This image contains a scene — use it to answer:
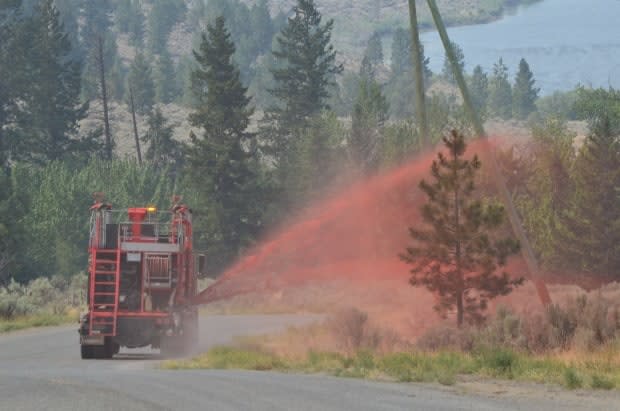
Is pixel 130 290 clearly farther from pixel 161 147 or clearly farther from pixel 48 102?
pixel 48 102

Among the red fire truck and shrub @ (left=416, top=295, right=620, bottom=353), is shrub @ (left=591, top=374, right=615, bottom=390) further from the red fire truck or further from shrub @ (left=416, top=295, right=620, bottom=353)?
the red fire truck

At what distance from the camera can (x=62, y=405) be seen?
16000 millimetres

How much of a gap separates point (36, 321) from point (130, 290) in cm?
1676

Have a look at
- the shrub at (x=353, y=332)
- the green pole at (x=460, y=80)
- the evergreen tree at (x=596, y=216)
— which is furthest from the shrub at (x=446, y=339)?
the evergreen tree at (x=596, y=216)

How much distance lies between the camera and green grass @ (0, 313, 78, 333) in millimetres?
43812

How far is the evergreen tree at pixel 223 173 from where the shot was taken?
86.9m

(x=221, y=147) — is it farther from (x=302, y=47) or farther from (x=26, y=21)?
(x=26, y=21)

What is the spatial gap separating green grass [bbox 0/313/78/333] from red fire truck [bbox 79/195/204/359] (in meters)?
13.3

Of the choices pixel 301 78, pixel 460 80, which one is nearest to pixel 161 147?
pixel 301 78

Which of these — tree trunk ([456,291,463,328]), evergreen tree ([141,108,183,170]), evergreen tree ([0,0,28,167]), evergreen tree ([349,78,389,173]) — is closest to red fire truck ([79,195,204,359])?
tree trunk ([456,291,463,328])

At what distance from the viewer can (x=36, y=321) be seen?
46031 millimetres

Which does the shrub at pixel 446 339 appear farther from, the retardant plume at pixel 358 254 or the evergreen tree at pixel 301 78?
the evergreen tree at pixel 301 78

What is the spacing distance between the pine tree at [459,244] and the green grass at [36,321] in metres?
17.3

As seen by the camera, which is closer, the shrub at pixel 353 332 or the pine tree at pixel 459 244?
the shrub at pixel 353 332
